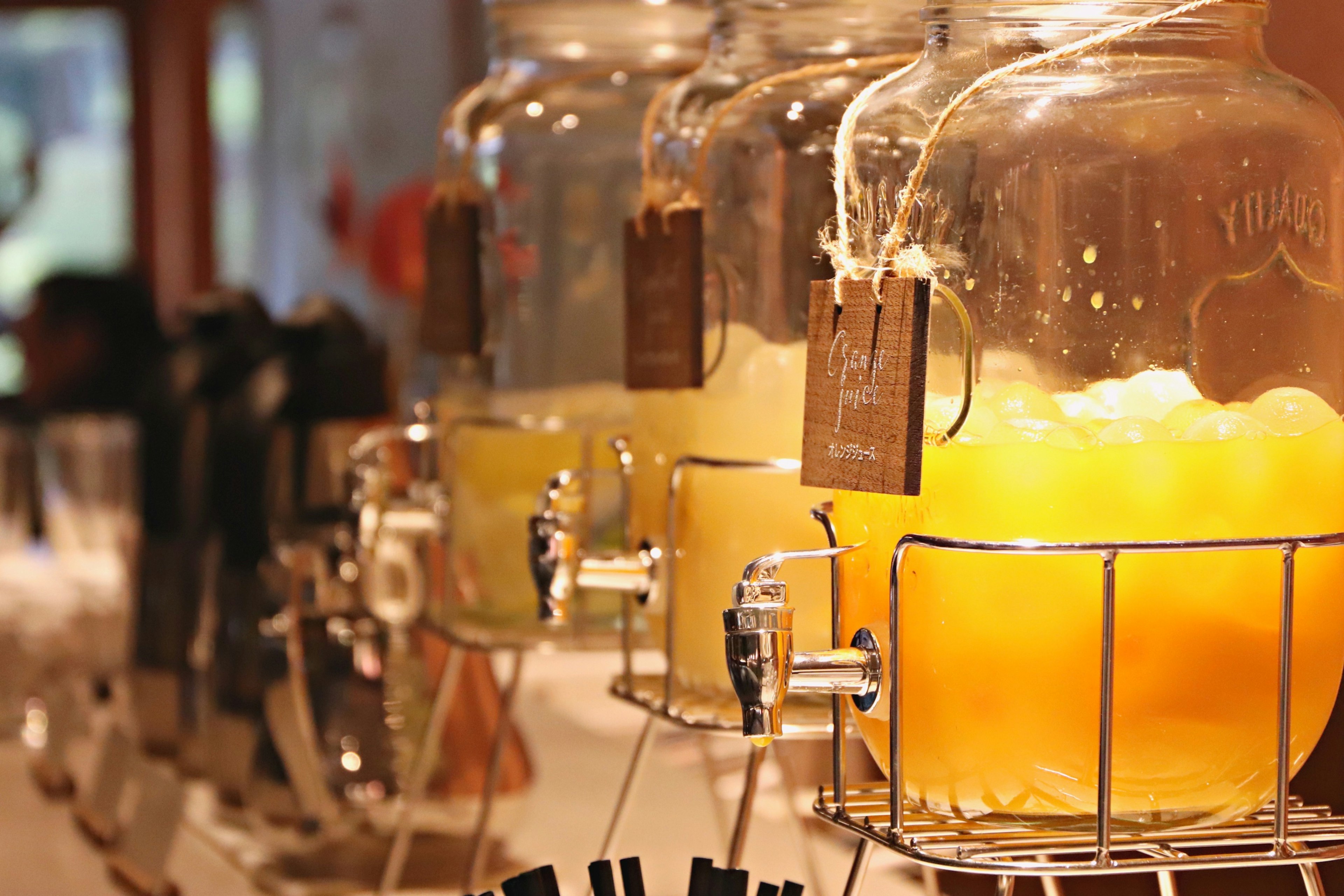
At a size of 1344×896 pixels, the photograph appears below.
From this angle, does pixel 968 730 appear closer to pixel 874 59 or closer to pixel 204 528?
pixel 874 59

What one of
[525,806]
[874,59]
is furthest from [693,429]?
[525,806]

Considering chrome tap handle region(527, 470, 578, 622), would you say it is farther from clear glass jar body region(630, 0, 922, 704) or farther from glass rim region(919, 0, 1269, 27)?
glass rim region(919, 0, 1269, 27)

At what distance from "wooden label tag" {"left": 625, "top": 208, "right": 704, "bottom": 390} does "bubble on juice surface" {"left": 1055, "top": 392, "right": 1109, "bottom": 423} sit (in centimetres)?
26

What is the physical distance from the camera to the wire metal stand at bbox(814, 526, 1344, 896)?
533 millimetres

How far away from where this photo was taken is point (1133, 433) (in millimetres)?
562

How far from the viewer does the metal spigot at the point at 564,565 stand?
2.72 ft

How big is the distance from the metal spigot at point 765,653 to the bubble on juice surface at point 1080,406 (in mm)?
101

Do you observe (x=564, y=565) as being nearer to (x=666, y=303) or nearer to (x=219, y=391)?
(x=666, y=303)

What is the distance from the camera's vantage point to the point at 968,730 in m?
0.58

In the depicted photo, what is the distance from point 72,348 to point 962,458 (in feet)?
7.22

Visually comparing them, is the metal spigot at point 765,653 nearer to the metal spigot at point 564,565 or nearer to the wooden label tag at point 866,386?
the wooden label tag at point 866,386

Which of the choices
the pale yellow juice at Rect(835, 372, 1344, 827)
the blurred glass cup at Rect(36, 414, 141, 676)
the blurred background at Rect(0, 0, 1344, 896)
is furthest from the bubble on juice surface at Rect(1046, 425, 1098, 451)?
the blurred glass cup at Rect(36, 414, 141, 676)

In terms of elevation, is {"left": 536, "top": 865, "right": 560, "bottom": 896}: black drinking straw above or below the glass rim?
below

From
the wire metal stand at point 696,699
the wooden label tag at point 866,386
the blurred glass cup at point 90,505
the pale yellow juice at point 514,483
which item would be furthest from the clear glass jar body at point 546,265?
the blurred glass cup at point 90,505
